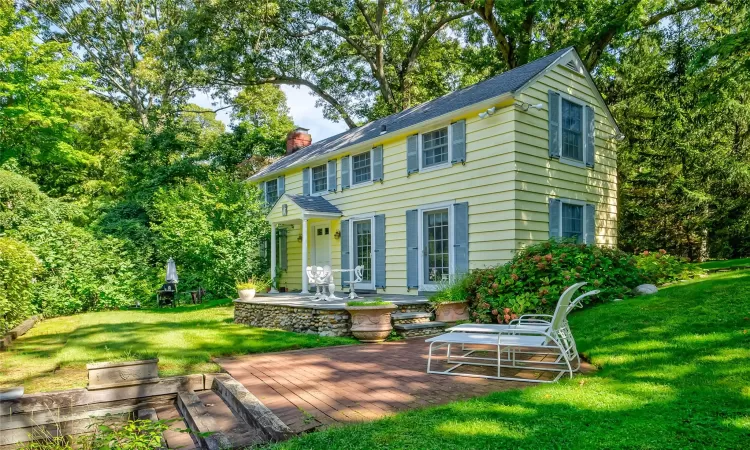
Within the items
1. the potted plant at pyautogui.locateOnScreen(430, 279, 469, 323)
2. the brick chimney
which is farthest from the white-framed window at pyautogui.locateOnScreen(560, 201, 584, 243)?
the brick chimney

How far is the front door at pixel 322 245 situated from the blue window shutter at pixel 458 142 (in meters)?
5.07

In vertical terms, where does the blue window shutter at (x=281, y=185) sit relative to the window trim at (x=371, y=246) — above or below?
above

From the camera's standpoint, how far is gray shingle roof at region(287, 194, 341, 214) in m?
12.5

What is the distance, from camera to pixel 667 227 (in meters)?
16.0

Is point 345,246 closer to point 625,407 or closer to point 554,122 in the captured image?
point 554,122

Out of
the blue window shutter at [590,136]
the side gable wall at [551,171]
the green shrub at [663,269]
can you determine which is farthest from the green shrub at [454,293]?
the blue window shutter at [590,136]

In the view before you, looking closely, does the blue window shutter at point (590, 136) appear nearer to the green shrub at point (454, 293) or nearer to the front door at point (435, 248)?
the front door at point (435, 248)

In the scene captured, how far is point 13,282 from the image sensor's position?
803 cm

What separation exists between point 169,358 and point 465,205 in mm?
6386

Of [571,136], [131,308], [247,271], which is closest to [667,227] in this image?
[571,136]

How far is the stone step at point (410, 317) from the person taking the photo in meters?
8.18

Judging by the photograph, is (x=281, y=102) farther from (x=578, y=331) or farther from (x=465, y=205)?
(x=578, y=331)

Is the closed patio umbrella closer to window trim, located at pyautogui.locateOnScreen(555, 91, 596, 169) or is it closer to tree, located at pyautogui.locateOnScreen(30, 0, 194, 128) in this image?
window trim, located at pyautogui.locateOnScreen(555, 91, 596, 169)

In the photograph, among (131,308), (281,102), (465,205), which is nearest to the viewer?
(465,205)
